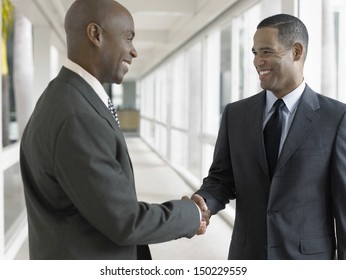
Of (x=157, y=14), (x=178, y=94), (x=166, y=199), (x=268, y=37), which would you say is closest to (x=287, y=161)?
(x=268, y=37)

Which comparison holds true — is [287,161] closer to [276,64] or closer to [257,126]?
[257,126]

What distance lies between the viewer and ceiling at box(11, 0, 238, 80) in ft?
→ 17.3

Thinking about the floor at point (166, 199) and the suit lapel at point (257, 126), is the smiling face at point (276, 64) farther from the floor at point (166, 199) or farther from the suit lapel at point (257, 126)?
the floor at point (166, 199)

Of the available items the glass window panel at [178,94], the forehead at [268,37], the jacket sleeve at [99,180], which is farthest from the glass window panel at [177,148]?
the jacket sleeve at [99,180]

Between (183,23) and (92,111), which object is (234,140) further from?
(183,23)

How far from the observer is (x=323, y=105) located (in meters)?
1.70

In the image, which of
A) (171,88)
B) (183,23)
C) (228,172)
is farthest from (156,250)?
(171,88)

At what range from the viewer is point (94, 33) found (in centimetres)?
139

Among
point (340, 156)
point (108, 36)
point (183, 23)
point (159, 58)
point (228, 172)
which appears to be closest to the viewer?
point (108, 36)

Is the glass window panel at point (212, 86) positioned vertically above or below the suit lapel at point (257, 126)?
above

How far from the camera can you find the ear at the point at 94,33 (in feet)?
4.56

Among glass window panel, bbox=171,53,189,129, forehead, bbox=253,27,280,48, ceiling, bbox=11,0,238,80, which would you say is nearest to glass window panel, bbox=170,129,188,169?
glass window panel, bbox=171,53,189,129

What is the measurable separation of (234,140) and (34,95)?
195 inches

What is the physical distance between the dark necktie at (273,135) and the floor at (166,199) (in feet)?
8.92
